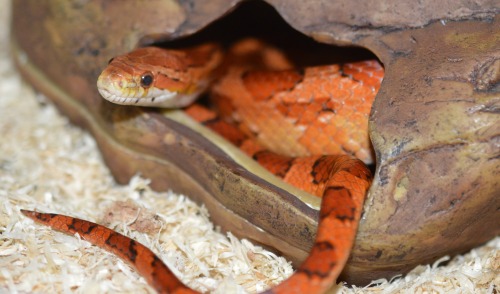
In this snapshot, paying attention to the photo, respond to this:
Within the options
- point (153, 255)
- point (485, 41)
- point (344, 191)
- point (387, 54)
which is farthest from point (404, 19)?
point (153, 255)

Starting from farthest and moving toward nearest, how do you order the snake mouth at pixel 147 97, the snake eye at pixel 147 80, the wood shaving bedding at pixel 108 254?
the snake eye at pixel 147 80 < the snake mouth at pixel 147 97 < the wood shaving bedding at pixel 108 254

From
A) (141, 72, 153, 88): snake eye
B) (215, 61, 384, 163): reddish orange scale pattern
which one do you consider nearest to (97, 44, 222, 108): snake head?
(141, 72, 153, 88): snake eye

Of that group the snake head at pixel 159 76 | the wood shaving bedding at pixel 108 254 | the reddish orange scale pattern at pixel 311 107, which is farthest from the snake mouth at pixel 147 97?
the wood shaving bedding at pixel 108 254

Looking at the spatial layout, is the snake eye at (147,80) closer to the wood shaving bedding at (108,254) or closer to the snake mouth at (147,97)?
the snake mouth at (147,97)

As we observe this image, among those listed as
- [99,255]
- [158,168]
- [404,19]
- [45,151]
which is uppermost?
[404,19]

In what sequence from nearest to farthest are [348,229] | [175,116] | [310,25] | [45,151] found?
[348,229] < [310,25] < [175,116] < [45,151]

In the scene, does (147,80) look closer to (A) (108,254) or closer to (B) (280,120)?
(B) (280,120)

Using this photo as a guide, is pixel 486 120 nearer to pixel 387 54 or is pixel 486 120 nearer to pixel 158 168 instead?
pixel 387 54
